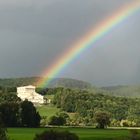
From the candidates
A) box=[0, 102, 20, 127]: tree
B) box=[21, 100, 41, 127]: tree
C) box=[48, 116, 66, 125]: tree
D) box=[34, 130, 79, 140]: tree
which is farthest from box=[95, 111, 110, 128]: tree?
box=[34, 130, 79, 140]: tree

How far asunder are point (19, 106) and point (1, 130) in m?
95.6

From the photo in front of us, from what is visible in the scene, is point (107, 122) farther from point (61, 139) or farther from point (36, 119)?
point (61, 139)

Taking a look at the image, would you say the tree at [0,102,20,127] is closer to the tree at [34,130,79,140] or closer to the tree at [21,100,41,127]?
the tree at [21,100,41,127]

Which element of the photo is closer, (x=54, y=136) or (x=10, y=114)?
(x=54, y=136)

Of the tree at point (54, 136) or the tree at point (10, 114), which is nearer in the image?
the tree at point (54, 136)

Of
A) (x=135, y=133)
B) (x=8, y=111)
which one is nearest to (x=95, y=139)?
(x=135, y=133)

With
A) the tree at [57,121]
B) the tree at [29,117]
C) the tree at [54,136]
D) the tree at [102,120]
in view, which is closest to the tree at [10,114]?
the tree at [29,117]

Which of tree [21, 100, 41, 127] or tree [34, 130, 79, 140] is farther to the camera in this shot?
tree [21, 100, 41, 127]

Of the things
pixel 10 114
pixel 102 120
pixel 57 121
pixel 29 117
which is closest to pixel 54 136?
pixel 10 114

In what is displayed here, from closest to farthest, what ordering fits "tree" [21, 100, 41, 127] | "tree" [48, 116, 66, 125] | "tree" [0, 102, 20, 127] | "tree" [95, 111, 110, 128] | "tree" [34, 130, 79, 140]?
"tree" [34, 130, 79, 140] → "tree" [0, 102, 20, 127] → "tree" [21, 100, 41, 127] → "tree" [95, 111, 110, 128] → "tree" [48, 116, 66, 125]

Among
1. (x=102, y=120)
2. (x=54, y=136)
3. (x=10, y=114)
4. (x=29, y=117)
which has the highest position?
(x=10, y=114)

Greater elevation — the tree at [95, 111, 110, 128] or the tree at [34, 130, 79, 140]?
the tree at [95, 111, 110, 128]

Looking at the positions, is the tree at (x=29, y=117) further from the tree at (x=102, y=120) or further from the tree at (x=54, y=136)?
the tree at (x=54, y=136)

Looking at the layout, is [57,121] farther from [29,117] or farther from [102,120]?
[102,120]
